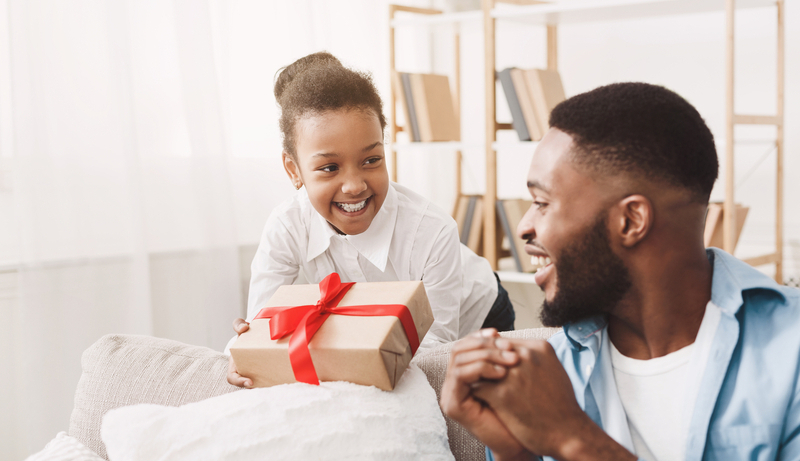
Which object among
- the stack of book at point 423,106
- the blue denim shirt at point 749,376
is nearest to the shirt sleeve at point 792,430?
the blue denim shirt at point 749,376

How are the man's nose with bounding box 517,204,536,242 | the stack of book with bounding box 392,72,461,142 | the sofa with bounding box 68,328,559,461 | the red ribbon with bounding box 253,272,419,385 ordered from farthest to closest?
the stack of book with bounding box 392,72,461,142 → the sofa with bounding box 68,328,559,461 → the red ribbon with bounding box 253,272,419,385 → the man's nose with bounding box 517,204,536,242

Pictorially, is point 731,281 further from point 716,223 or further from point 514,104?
point 514,104

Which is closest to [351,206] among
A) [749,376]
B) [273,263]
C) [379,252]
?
[379,252]

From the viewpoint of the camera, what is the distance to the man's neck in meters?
0.79

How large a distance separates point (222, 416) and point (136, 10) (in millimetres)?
1468

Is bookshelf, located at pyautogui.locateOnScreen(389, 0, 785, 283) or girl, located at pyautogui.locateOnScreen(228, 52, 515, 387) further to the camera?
bookshelf, located at pyautogui.locateOnScreen(389, 0, 785, 283)

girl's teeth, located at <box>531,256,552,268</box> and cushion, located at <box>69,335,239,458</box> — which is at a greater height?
girl's teeth, located at <box>531,256,552,268</box>

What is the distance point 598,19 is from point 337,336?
2005mm

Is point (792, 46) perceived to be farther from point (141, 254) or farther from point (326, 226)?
point (141, 254)

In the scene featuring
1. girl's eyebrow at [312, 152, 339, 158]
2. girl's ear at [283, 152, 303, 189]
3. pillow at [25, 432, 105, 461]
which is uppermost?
girl's eyebrow at [312, 152, 339, 158]

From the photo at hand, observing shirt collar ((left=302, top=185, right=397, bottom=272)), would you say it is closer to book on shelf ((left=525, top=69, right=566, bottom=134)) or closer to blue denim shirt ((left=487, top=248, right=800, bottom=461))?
blue denim shirt ((left=487, top=248, right=800, bottom=461))

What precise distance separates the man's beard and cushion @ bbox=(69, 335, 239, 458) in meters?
0.60

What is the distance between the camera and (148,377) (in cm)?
114

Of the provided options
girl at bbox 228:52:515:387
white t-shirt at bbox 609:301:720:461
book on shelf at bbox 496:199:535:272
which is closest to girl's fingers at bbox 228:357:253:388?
girl at bbox 228:52:515:387
